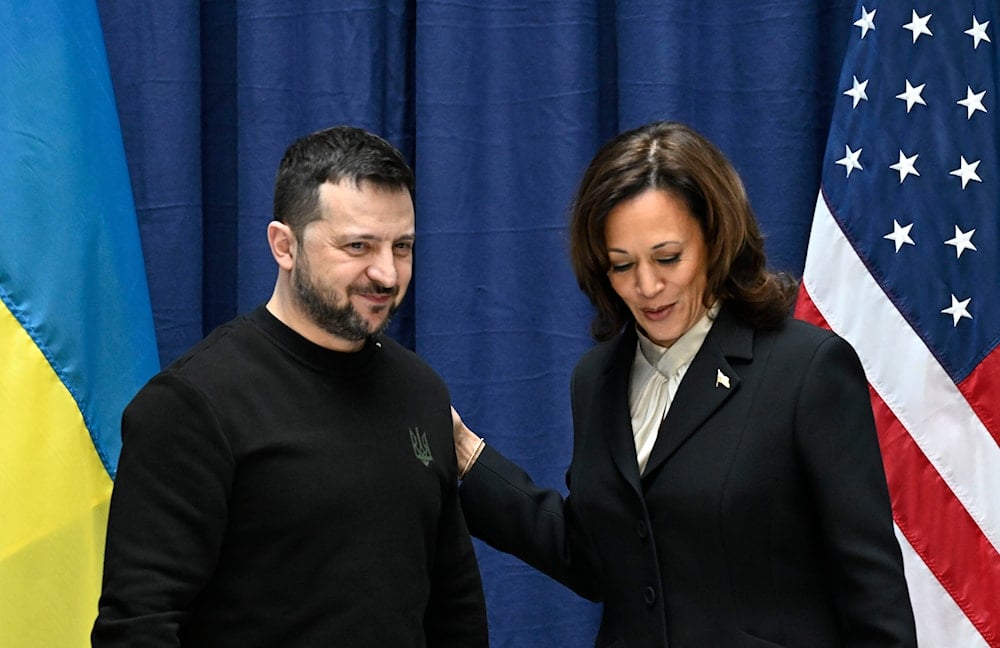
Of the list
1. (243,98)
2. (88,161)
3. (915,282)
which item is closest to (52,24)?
(88,161)

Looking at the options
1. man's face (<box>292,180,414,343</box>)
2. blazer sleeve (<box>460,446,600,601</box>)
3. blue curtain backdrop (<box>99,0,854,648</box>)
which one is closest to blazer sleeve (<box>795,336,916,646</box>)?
blazer sleeve (<box>460,446,600,601</box>)

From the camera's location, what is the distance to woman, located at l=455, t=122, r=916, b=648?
153 centimetres

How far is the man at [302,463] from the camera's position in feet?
4.50

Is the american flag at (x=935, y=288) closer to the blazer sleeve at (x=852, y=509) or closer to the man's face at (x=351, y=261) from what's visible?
the blazer sleeve at (x=852, y=509)

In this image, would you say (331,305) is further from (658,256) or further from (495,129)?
(495,129)

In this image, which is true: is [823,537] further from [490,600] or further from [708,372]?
[490,600]

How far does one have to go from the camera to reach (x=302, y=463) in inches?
57.7

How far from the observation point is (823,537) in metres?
1.54

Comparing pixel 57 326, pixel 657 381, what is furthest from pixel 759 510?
pixel 57 326

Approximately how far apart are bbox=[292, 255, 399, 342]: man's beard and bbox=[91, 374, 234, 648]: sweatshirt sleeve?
19 centimetres

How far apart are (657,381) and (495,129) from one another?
997 mm

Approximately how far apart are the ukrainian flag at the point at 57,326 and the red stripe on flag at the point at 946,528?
1.33 m

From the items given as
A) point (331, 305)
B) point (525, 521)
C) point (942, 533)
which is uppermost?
point (331, 305)

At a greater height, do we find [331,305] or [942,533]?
[331,305]
